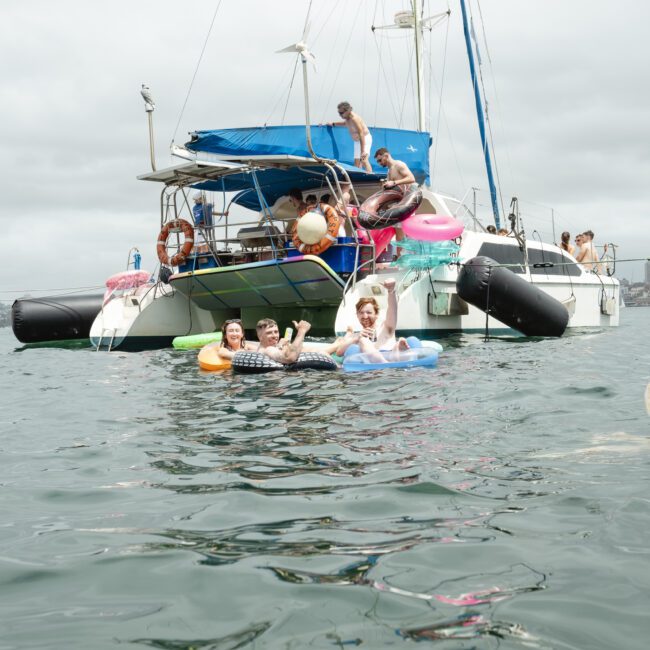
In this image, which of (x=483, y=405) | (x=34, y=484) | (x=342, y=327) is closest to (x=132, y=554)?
(x=34, y=484)

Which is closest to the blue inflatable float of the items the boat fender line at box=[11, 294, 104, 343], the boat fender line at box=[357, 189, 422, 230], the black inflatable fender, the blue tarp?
the black inflatable fender

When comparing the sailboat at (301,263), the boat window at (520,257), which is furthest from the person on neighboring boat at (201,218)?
the boat window at (520,257)

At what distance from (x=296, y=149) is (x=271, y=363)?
604 centimetres

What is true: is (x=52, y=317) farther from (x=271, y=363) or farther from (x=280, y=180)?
(x=271, y=363)

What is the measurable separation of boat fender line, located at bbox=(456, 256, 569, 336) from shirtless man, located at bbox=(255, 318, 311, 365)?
428 centimetres

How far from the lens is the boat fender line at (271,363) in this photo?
9.98m

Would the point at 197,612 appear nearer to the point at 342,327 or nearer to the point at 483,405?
the point at 483,405

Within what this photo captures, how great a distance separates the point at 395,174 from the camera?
570 inches

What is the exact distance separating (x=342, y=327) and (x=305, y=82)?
4.01 m

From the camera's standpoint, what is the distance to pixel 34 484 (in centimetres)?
466

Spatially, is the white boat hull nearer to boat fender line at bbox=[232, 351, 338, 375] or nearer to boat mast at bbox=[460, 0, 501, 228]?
boat fender line at bbox=[232, 351, 338, 375]

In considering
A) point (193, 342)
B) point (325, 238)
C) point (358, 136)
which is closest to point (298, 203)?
point (325, 238)

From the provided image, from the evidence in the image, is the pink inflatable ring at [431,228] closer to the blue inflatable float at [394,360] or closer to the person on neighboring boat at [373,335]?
the person on neighboring boat at [373,335]

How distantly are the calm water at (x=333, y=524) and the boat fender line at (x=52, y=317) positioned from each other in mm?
11371
